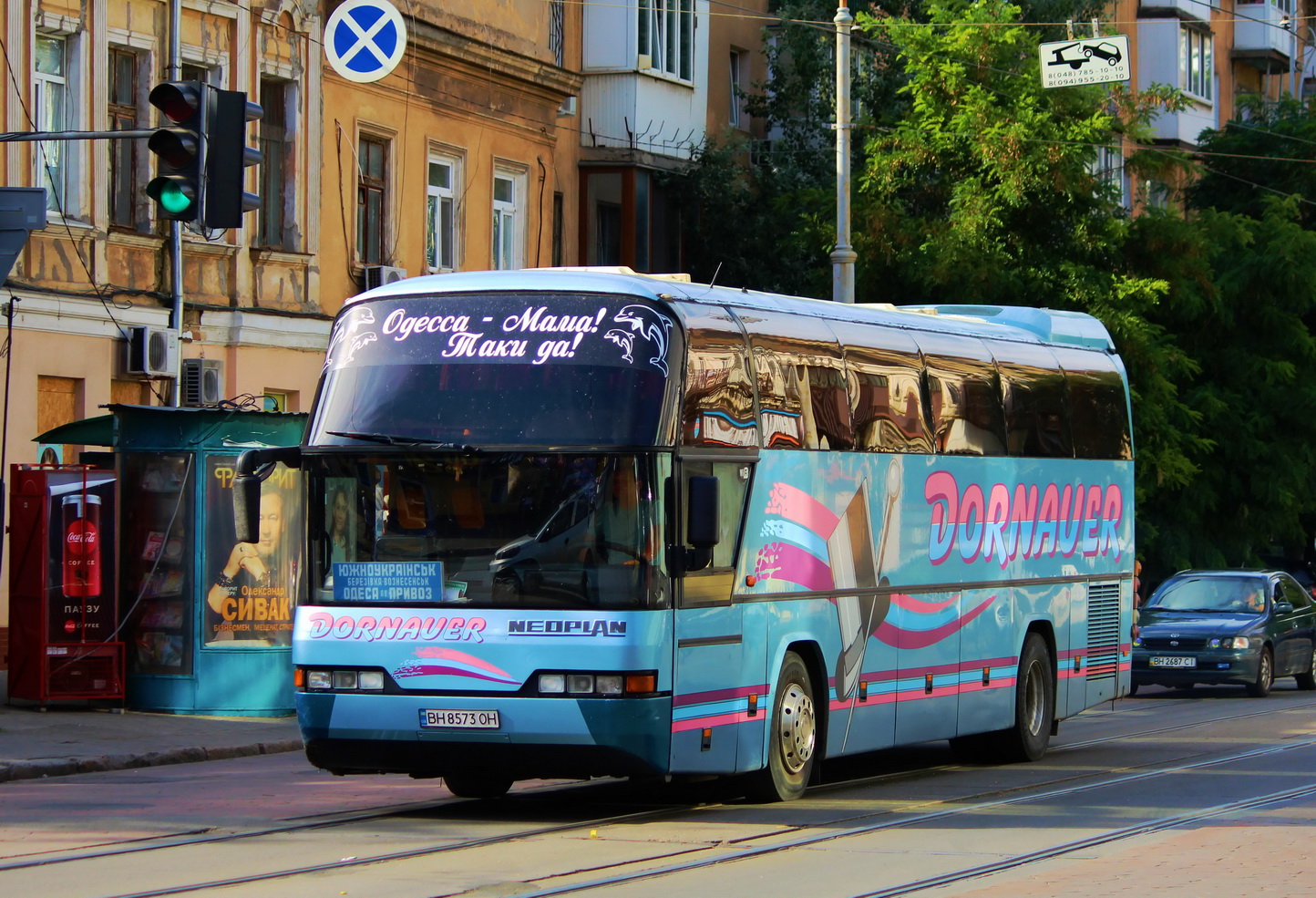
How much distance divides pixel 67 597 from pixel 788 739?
27.8 feet

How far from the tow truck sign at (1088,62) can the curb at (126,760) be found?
12934mm

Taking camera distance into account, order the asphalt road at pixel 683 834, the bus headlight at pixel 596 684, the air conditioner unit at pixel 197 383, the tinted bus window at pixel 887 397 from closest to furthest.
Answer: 1. the asphalt road at pixel 683 834
2. the bus headlight at pixel 596 684
3. the tinted bus window at pixel 887 397
4. the air conditioner unit at pixel 197 383

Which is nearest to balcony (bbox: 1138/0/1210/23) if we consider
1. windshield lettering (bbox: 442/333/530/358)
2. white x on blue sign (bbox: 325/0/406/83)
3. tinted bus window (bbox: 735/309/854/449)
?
white x on blue sign (bbox: 325/0/406/83)

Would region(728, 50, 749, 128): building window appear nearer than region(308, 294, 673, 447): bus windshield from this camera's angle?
No

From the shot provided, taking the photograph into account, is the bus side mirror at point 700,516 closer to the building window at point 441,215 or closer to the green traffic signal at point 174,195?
the green traffic signal at point 174,195

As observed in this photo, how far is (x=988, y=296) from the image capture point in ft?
100.0

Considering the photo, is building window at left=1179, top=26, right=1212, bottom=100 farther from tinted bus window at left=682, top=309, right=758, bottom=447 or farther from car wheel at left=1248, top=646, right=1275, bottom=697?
tinted bus window at left=682, top=309, right=758, bottom=447

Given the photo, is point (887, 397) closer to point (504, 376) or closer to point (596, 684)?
point (504, 376)

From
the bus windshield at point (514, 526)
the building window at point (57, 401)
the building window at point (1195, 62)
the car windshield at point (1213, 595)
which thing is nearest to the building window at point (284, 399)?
the building window at point (57, 401)

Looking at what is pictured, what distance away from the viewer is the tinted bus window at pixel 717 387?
12.0 m

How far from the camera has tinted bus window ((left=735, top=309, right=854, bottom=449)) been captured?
12898 millimetres

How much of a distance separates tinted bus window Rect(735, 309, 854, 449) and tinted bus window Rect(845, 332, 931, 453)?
0.59 ft

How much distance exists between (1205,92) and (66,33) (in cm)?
3644

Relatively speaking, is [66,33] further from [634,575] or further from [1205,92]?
[1205,92]
